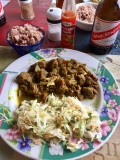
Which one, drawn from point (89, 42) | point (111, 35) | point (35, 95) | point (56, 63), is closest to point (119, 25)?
point (111, 35)

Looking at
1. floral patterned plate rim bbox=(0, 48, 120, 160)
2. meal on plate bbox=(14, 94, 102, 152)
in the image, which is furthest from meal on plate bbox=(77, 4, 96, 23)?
meal on plate bbox=(14, 94, 102, 152)

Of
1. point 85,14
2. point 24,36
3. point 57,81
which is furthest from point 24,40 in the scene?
point 85,14

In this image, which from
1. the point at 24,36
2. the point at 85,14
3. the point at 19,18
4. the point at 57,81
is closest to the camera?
the point at 57,81

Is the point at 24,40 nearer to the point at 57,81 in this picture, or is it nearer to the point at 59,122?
the point at 57,81

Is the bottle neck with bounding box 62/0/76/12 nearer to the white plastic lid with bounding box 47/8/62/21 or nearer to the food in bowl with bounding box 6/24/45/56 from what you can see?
the white plastic lid with bounding box 47/8/62/21

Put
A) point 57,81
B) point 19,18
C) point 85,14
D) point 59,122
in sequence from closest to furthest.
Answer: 1. point 59,122
2. point 57,81
3. point 85,14
4. point 19,18

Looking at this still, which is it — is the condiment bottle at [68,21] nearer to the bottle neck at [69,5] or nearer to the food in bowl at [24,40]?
the bottle neck at [69,5]

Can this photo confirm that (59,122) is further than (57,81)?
No
